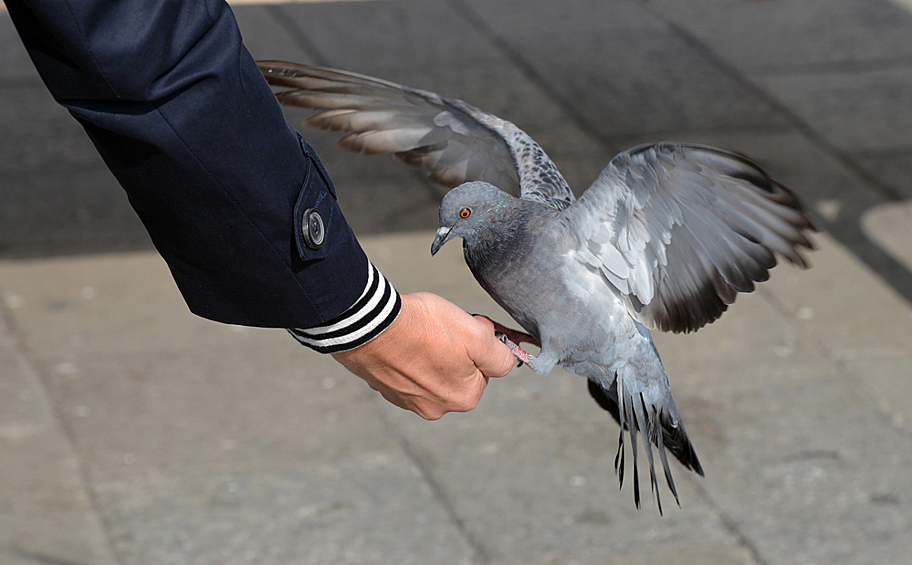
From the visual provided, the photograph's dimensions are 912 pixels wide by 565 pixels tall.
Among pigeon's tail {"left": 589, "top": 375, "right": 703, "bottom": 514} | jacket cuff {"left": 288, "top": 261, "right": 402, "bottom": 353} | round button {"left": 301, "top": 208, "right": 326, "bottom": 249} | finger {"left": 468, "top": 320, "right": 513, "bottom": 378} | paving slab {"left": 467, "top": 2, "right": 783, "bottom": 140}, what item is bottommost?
paving slab {"left": 467, "top": 2, "right": 783, "bottom": 140}

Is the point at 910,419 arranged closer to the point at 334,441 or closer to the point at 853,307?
the point at 853,307

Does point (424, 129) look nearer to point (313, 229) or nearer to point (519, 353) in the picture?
point (519, 353)

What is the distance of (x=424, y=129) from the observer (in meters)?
3.03

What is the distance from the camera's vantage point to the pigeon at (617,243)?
2.34m

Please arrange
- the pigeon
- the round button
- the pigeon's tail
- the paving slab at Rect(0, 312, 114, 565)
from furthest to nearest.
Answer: the paving slab at Rect(0, 312, 114, 565)
the pigeon's tail
the pigeon
the round button

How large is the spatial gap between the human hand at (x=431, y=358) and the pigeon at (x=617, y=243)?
191 mm

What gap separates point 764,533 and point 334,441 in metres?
1.85

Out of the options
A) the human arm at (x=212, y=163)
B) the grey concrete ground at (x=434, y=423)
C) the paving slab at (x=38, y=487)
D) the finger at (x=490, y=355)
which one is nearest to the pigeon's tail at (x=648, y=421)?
the finger at (x=490, y=355)

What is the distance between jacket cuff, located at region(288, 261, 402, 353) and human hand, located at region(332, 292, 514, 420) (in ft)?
0.09

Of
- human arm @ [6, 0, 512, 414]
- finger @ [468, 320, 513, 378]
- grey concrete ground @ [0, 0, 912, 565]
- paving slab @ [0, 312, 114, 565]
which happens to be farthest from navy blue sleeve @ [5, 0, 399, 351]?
paving slab @ [0, 312, 114, 565]

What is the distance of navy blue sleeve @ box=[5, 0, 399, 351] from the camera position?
162 cm

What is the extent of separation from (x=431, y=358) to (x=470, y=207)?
45cm

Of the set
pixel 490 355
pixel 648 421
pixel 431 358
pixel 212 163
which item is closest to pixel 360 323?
pixel 431 358

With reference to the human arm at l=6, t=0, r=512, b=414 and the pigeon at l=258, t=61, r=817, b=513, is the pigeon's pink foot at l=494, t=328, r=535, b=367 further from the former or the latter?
the human arm at l=6, t=0, r=512, b=414
